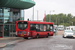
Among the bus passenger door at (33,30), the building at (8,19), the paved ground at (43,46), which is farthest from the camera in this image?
the building at (8,19)

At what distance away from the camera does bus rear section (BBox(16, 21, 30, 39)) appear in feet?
83.7

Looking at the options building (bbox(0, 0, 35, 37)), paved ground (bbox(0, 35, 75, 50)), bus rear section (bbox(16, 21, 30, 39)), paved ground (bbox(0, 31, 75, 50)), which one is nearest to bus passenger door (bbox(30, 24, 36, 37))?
bus rear section (bbox(16, 21, 30, 39))

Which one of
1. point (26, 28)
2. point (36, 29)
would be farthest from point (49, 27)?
point (26, 28)

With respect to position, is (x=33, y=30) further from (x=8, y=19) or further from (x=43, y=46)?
(x=43, y=46)

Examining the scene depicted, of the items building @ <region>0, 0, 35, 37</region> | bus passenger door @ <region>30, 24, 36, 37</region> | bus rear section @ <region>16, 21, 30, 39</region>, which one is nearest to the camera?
bus rear section @ <region>16, 21, 30, 39</region>

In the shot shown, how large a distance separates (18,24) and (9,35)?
480 centimetres

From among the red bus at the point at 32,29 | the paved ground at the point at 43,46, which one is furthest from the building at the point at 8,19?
the paved ground at the point at 43,46

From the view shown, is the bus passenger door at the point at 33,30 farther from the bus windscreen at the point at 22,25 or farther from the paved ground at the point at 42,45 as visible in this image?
the paved ground at the point at 42,45

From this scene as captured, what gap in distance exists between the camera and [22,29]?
84.2 feet

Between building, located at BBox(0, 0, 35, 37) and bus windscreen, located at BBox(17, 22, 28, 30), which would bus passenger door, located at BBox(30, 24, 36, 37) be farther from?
building, located at BBox(0, 0, 35, 37)

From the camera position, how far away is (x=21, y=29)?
2567 centimetres

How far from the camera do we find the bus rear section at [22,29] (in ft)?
83.7

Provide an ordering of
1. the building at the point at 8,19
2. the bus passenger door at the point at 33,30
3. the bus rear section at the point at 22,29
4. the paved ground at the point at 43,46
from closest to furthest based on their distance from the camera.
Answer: the paved ground at the point at 43,46
the bus rear section at the point at 22,29
the bus passenger door at the point at 33,30
the building at the point at 8,19

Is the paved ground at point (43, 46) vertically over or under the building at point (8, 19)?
under
